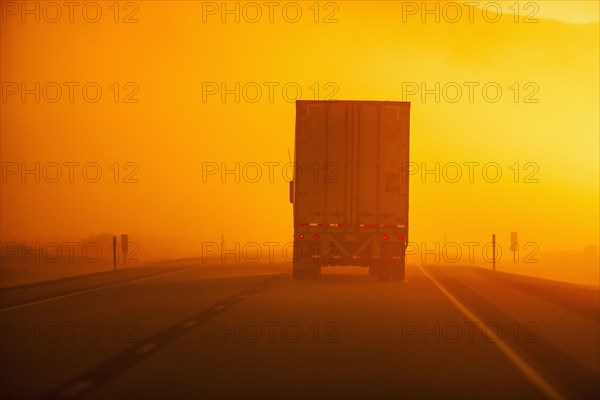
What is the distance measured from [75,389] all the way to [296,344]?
427 centimetres

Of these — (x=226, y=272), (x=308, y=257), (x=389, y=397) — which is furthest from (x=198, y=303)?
(x=226, y=272)

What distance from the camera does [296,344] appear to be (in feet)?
43.0

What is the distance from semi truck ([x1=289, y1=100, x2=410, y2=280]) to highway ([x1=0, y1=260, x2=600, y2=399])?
3.43 metres

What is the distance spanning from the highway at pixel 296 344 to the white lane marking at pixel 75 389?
1cm

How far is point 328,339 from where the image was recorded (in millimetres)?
13695

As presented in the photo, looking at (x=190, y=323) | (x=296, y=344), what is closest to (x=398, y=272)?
(x=190, y=323)

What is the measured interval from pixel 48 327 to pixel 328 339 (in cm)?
442

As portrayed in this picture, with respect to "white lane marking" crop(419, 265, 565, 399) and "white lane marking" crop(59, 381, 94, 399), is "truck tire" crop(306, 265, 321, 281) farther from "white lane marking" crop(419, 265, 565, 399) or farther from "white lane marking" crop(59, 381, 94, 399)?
"white lane marking" crop(59, 381, 94, 399)

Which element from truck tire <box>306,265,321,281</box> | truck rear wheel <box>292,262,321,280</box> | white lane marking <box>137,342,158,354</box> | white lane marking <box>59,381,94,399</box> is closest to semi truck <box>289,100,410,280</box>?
truck rear wheel <box>292,262,321,280</box>

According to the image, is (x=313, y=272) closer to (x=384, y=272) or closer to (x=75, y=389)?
(x=384, y=272)

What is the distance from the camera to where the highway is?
966 centimetres

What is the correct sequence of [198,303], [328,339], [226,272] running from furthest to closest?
1. [226,272]
2. [198,303]
3. [328,339]

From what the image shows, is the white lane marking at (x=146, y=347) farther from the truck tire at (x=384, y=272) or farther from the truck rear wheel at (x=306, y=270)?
the truck tire at (x=384, y=272)

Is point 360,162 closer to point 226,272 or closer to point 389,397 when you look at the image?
point 226,272
